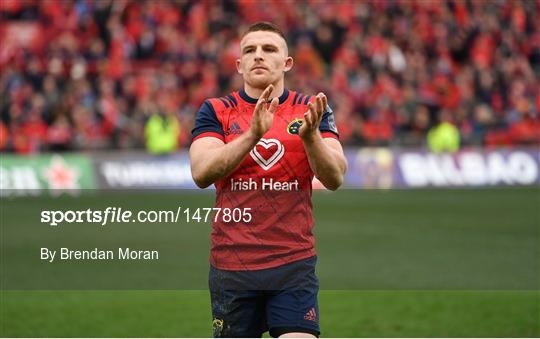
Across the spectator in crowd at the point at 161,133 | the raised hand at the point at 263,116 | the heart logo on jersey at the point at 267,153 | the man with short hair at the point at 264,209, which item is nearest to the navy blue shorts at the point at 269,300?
the man with short hair at the point at 264,209

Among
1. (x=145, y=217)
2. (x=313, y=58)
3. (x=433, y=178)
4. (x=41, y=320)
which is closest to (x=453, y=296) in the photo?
(x=41, y=320)

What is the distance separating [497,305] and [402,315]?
3.80ft

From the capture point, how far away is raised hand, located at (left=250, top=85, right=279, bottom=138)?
4258 millimetres

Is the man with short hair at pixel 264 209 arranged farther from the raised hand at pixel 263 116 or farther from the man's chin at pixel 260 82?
the raised hand at pixel 263 116

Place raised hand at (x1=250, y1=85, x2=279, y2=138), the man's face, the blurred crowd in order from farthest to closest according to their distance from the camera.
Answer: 1. the blurred crowd
2. the man's face
3. raised hand at (x1=250, y1=85, x2=279, y2=138)

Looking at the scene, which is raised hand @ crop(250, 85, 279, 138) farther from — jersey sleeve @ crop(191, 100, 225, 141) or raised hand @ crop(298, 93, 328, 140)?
jersey sleeve @ crop(191, 100, 225, 141)

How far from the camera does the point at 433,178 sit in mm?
24047

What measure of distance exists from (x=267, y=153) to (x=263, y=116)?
1.20ft

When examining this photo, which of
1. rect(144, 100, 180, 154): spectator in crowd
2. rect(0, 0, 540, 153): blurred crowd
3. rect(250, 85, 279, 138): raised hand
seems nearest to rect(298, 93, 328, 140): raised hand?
rect(250, 85, 279, 138): raised hand

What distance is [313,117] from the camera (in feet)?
14.1

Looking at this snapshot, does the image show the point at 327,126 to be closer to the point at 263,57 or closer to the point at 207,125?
the point at 263,57

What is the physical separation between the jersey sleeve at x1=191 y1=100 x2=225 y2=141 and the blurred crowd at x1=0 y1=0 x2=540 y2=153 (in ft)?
60.9

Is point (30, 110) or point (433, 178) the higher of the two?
point (30, 110)

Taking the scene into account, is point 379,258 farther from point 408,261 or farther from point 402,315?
point 402,315
